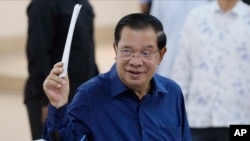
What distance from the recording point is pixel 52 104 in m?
3.05

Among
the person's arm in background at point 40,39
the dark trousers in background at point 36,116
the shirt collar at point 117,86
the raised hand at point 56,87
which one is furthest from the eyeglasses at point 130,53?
the dark trousers in background at point 36,116

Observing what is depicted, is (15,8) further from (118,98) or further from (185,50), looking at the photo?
(118,98)

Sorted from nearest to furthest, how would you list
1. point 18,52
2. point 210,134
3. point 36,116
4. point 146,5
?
1. point 210,134
2. point 36,116
3. point 146,5
4. point 18,52

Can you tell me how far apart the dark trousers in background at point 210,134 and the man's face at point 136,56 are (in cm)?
162

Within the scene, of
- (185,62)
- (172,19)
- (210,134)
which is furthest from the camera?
(172,19)

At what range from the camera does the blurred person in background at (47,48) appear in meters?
5.11

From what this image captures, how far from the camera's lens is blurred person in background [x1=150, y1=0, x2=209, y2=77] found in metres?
5.69

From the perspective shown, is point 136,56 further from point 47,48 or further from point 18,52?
point 18,52

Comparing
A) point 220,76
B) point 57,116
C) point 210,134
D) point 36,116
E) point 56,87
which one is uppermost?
point 56,87

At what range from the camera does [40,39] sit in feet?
16.8

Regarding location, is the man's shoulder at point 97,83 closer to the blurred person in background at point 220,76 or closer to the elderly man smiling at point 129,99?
the elderly man smiling at point 129,99

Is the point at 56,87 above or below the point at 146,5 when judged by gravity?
below

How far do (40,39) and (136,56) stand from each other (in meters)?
1.95

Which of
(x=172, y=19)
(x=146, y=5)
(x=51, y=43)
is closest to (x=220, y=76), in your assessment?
(x=172, y=19)
